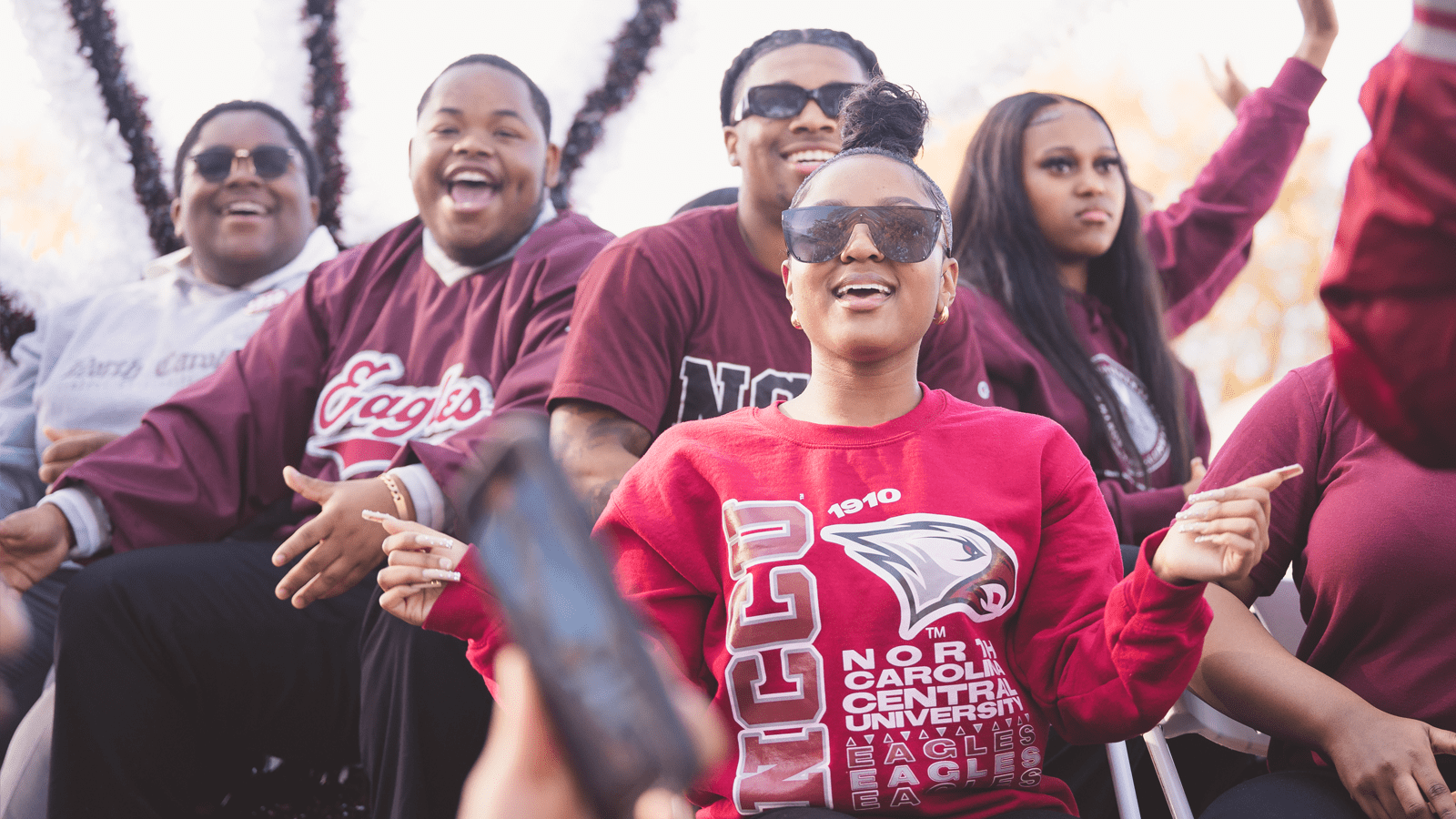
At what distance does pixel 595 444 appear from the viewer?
7.13ft

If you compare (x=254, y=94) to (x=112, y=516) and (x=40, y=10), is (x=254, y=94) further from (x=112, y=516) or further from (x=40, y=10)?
(x=112, y=516)

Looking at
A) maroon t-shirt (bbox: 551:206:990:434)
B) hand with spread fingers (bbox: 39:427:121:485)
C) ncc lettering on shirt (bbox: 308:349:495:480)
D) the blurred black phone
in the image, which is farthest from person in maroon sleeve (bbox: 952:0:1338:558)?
hand with spread fingers (bbox: 39:427:121:485)

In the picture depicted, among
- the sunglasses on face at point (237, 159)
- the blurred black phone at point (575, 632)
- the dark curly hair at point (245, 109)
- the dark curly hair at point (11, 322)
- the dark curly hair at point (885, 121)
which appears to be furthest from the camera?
the dark curly hair at point (11, 322)

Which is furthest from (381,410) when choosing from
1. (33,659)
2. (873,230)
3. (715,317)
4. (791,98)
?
(873,230)

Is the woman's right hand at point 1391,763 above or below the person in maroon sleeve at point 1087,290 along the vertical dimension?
below

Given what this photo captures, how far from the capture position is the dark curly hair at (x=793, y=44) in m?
2.63

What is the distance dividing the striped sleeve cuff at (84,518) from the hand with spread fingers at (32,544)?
0.6 inches

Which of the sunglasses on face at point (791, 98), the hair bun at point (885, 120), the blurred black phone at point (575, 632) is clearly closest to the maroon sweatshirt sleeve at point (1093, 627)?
the hair bun at point (885, 120)

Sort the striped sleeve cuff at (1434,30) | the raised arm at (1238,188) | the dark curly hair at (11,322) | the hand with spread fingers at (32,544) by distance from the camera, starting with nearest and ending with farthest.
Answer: the striped sleeve cuff at (1434,30) < the hand with spread fingers at (32,544) < the raised arm at (1238,188) < the dark curly hair at (11,322)

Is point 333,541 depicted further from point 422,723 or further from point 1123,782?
point 1123,782

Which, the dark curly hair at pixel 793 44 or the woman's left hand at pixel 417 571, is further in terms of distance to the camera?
the dark curly hair at pixel 793 44

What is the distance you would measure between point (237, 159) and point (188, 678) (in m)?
1.85

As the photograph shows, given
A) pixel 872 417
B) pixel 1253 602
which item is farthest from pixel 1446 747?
pixel 872 417

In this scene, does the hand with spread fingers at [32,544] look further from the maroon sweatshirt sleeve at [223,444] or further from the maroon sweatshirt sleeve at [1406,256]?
the maroon sweatshirt sleeve at [1406,256]
